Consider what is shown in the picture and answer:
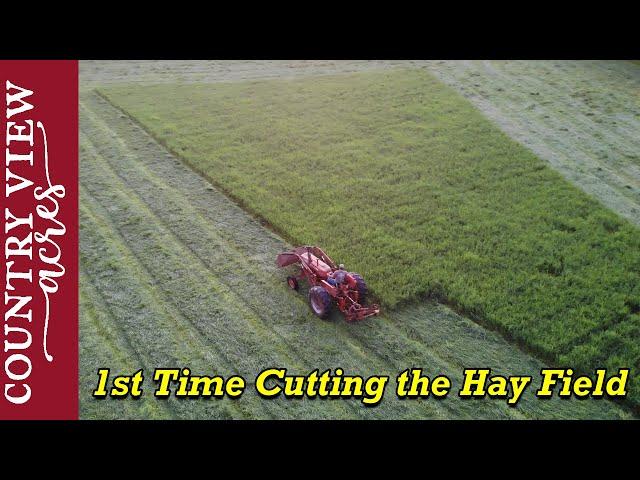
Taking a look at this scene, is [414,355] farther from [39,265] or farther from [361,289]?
[39,265]

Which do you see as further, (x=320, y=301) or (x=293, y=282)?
(x=293, y=282)

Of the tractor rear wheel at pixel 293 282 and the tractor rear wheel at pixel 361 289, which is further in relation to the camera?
the tractor rear wheel at pixel 293 282

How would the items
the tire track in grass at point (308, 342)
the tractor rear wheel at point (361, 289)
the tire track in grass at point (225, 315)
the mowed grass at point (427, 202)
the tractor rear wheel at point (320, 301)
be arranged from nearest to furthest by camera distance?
the tire track in grass at point (225, 315), the tire track in grass at point (308, 342), the tractor rear wheel at point (320, 301), the tractor rear wheel at point (361, 289), the mowed grass at point (427, 202)

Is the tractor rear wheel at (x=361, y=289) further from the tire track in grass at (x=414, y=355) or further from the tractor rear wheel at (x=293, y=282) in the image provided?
the tractor rear wheel at (x=293, y=282)

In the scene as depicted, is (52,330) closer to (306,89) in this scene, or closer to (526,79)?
(306,89)

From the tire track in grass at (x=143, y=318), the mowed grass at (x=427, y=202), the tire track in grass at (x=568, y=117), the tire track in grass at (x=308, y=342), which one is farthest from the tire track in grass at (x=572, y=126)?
the tire track in grass at (x=143, y=318)

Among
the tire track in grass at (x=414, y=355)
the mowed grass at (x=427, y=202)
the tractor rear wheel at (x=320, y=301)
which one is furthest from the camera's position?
the mowed grass at (x=427, y=202)

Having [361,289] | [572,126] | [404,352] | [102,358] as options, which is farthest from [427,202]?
[102,358]
